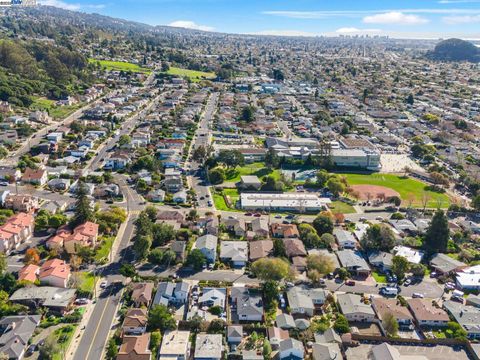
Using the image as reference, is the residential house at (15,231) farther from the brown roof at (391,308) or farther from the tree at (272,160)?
the tree at (272,160)

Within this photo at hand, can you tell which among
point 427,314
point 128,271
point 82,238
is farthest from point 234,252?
point 427,314

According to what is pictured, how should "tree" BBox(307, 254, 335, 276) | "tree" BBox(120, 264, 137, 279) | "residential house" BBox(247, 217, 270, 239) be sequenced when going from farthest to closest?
"residential house" BBox(247, 217, 270, 239) → "tree" BBox(307, 254, 335, 276) → "tree" BBox(120, 264, 137, 279)

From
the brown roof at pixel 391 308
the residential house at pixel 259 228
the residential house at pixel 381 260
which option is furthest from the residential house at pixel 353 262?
the residential house at pixel 259 228

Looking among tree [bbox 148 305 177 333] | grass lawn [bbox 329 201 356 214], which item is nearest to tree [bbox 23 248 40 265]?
tree [bbox 148 305 177 333]

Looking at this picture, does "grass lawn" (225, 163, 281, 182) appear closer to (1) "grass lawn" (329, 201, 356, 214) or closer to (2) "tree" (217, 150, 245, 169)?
(2) "tree" (217, 150, 245, 169)

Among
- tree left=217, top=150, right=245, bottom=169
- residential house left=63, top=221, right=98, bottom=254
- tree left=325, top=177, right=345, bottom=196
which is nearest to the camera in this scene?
residential house left=63, top=221, right=98, bottom=254

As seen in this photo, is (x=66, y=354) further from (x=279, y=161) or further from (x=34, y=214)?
(x=279, y=161)

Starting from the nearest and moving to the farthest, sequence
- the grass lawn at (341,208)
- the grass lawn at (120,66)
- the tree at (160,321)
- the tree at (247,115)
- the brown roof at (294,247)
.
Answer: the tree at (160,321)
the brown roof at (294,247)
the grass lawn at (341,208)
the tree at (247,115)
the grass lawn at (120,66)
